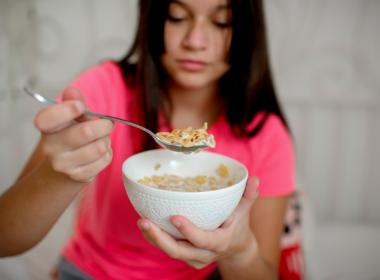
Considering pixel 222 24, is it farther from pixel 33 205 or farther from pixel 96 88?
pixel 33 205

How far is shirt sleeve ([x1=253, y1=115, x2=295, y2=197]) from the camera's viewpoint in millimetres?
924

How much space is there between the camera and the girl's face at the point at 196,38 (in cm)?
79

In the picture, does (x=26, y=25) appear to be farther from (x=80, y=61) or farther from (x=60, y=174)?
(x=60, y=174)

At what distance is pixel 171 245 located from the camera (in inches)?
21.2

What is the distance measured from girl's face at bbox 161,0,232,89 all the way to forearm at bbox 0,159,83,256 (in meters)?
0.39

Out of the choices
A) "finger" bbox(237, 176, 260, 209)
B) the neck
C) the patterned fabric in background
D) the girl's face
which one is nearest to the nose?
Answer: the girl's face

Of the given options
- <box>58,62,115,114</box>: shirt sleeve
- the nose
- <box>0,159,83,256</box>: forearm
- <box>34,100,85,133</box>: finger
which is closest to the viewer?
<box>34,100,85,133</box>: finger

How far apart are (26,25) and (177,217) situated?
1.31 metres

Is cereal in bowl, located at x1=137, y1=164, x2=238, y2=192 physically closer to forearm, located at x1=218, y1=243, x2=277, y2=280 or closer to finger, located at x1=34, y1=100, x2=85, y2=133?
forearm, located at x1=218, y1=243, x2=277, y2=280

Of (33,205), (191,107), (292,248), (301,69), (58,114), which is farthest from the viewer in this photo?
(301,69)

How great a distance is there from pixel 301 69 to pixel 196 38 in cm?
91

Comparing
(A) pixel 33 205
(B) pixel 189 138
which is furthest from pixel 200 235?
(A) pixel 33 205

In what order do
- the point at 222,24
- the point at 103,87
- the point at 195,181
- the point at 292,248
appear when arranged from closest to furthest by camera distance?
A: the point at 195,181
the point at 222,24
the point at 103,87
the point at 292,248

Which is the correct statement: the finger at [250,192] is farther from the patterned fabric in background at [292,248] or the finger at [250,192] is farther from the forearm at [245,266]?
the patterned fabric in background at [292,248]
